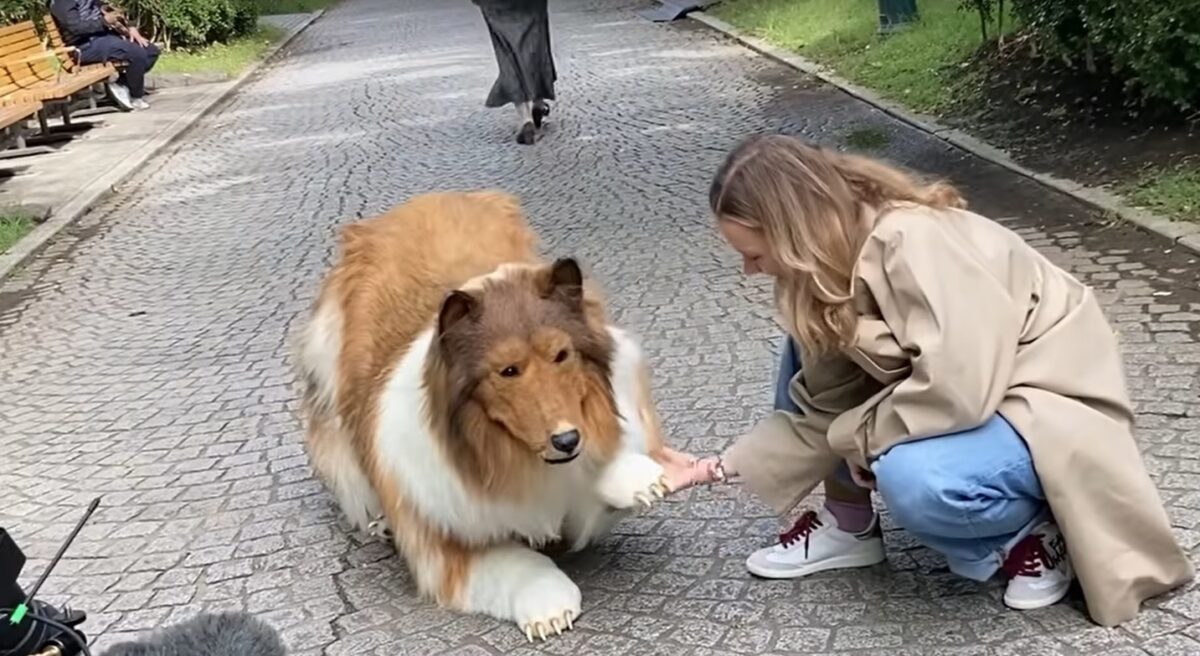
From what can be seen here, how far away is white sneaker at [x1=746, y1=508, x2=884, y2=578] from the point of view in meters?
4.11

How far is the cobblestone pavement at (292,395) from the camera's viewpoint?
3.98 meters

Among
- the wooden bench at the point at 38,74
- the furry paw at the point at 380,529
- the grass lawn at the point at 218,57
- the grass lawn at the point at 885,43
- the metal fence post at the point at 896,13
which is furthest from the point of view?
the grass lawn at the point at 218,57

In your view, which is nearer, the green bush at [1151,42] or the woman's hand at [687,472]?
the woman's hand at [687,472]

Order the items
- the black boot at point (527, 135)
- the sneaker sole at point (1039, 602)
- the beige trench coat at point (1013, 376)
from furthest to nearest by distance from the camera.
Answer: the black boot at point (527, 135)
the sneaker sole at point (1039, 602)
the beige trench coat at point (1013, 376)

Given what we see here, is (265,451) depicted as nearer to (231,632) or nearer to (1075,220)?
(231,632)

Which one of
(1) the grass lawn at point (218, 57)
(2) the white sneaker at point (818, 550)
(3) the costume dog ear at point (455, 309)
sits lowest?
(1) the grass lawn at point (218, 57)

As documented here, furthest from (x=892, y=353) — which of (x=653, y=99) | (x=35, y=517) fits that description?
(x=653, y=99)

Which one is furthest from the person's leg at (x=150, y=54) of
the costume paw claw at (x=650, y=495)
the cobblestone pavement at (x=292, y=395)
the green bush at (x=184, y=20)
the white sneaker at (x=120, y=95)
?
the costume paw claw at (x=650, y=495)

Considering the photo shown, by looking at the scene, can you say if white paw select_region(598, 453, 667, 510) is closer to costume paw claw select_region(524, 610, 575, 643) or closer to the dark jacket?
costume paw claw select_region(524, 610, 575, 643)

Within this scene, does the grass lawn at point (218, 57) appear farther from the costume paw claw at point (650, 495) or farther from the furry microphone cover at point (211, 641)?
the furry microphone cover at point (211, 641)

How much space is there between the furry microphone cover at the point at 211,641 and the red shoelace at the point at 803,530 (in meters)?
1.88

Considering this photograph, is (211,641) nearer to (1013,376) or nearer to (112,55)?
(1013,376)

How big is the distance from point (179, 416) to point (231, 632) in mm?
3881

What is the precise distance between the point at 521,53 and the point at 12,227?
445cm
